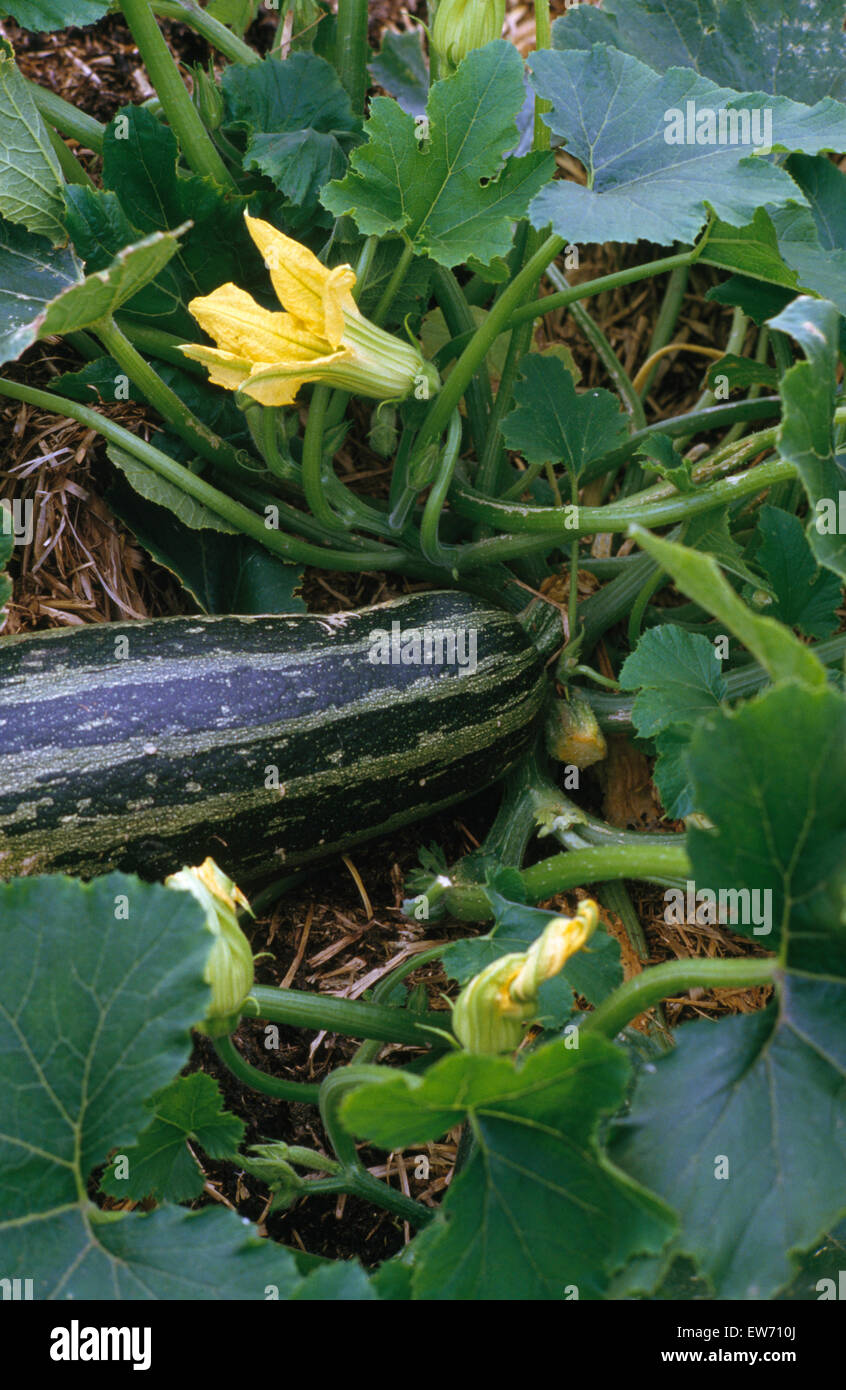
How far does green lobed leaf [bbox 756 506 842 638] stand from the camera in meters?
1.44

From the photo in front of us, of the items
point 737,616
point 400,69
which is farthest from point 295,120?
point 737,616

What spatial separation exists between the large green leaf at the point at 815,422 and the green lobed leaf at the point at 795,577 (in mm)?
222

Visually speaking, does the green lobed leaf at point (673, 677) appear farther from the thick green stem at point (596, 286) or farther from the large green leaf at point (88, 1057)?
the large green leaf at point (88, 1057)

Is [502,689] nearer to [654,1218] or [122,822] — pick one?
[122,822]

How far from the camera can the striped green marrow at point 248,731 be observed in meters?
1.41

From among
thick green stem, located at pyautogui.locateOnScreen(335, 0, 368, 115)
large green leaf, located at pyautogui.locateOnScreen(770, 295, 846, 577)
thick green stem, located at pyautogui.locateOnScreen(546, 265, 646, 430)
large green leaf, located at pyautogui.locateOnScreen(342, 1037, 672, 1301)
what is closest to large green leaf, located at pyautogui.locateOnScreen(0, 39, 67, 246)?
thick green stem, located at pyautogui.locateOnScreen(335, 0, 368, 115)

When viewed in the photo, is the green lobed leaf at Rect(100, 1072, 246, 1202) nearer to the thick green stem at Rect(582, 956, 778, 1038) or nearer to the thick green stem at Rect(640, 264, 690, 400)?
the thick green stem at Rect(582, 956, 778, 1038)

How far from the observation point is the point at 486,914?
156 centimetres

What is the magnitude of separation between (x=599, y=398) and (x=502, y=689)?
17.4 inches

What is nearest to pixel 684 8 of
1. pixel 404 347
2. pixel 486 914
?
pixel 404 347

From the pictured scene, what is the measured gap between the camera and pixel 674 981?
3.37 feet

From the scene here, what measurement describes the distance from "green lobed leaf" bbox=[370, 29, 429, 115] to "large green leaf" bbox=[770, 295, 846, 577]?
904 mm

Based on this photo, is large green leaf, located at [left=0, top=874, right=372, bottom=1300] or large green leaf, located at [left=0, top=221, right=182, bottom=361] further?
large green leaf, located at [left=0, top=221, right=182, bottom=361]

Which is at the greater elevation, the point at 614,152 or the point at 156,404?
the point at 614,152
